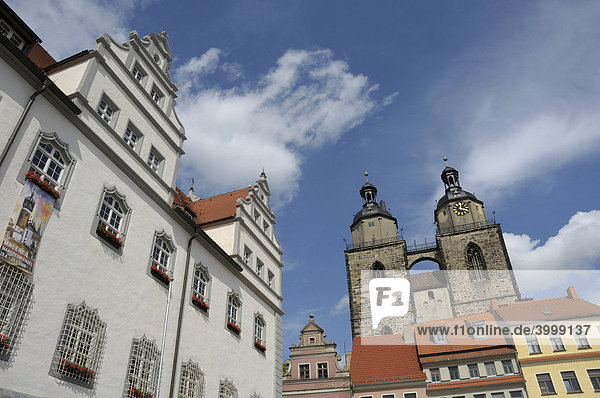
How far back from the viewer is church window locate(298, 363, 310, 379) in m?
30.4

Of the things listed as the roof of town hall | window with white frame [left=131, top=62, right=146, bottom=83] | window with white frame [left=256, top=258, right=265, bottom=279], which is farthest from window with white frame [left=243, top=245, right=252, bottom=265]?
window with white frame [left=131, top=62, right=146, bottom=83]

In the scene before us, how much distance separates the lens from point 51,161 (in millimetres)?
11250

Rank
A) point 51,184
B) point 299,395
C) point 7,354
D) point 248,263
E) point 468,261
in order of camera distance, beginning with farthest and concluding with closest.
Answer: point 468,261, point 299,395, point 248,263, point 51,184, point 7,354

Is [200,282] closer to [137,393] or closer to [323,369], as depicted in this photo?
[137,393]

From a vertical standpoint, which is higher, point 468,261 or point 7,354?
point 468,261

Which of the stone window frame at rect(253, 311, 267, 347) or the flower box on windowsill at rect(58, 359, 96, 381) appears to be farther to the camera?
the stone window frame at rect(253, 311, 267, 347)

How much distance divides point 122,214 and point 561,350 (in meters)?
28.0

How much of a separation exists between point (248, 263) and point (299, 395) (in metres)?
13.0

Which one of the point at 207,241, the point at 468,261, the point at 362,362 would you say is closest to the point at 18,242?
the point at 207,241

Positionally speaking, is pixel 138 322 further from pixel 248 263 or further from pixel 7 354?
pixel 248 263

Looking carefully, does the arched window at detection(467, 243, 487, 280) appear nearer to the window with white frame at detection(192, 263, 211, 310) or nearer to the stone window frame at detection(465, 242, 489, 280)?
the stone window frame at detection(465, 242, 489, 280)

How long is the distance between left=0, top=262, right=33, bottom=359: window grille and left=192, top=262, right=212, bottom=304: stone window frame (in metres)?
6.89

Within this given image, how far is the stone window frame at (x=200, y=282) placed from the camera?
16266 mm

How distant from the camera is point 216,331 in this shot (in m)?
16.6
